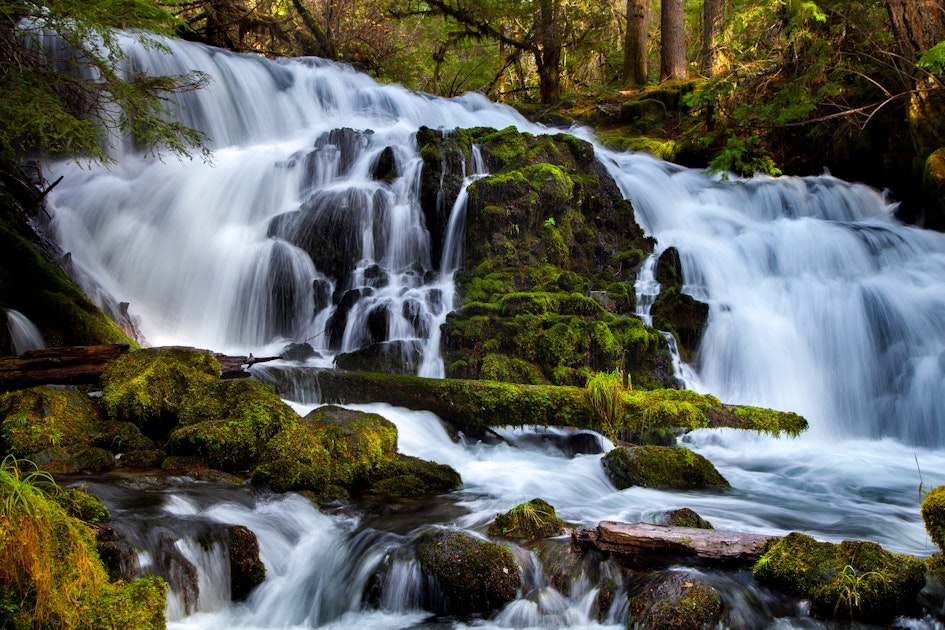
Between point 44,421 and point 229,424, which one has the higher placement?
point 44,421

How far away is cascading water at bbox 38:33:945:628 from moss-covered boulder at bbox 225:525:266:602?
0.09 metres

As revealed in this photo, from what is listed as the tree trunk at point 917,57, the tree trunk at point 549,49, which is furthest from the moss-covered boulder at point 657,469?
the tree trunk at point 549,49

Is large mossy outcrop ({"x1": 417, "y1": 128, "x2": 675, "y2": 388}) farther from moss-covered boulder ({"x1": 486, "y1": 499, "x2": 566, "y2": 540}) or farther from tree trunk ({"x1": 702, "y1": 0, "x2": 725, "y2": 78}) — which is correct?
tree trunk ({"x1": 702, "y1": 0, "x2": 725, "y2": 78})

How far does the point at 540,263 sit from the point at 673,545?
7.03 meters

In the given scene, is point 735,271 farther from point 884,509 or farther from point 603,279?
point 884,509

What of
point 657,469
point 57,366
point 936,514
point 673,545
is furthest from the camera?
point 657,469

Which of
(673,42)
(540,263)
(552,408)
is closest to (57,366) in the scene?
(552,408)

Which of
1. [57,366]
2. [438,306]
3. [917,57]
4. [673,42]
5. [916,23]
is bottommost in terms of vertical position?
[57,366]

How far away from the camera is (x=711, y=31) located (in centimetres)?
2188

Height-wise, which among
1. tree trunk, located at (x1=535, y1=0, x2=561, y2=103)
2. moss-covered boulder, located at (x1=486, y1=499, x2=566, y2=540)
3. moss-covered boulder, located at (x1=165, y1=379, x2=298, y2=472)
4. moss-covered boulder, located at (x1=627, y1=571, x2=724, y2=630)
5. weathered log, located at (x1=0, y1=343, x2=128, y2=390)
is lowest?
moss-covered boulder, located at (x1=627, y1=571, x2=724, y2=630)

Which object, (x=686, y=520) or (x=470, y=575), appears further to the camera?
(x=686, y=520)

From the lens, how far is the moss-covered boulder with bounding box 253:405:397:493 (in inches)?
219

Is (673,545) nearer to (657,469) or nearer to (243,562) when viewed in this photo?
(657,469)

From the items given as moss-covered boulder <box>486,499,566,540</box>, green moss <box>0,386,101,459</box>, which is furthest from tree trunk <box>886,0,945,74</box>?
green moss <box>0,386,101,459</box>
